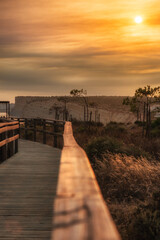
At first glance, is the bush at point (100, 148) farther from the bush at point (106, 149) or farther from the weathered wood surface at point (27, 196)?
the weathered wood surface at point (27, 196)

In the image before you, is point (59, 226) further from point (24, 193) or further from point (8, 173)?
point (8, 173)

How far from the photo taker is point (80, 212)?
1828 mm

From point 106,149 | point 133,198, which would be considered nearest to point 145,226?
point 133,198

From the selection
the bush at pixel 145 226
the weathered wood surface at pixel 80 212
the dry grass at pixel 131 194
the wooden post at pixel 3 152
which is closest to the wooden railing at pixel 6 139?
the wooden post at pixel 3 152

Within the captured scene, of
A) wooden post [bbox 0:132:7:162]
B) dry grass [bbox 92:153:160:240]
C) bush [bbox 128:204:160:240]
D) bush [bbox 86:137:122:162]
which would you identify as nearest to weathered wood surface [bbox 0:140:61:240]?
wooden post [bbox 0:132:7:162]

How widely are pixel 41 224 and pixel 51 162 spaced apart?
5.76 m

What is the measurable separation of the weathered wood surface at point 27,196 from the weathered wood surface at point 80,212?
7.13ft

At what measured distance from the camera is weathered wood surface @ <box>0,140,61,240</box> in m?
4.84

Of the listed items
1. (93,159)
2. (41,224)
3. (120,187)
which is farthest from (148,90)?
(41,224)

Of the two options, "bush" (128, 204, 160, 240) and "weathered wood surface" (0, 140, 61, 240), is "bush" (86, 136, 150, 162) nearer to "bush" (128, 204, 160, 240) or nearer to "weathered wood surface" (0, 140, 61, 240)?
"weathered wood surface" (0, 140, 61, 240)

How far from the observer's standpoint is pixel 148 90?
174 feet

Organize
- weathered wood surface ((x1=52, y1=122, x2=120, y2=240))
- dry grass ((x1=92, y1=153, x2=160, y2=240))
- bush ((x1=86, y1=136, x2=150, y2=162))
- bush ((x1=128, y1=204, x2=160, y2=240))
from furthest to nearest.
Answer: bush ((x1=86, y1=136, x2=150, y2=162)) → dry grass ((x1=92, y1=153, x2=160, y2=240)) → bush ((x1=128, y1=204, x2=160, y2=240)) → weathered wood surface ((x1=52, y1=122, x2=120, y2=240))

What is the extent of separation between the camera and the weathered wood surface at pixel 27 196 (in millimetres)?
4836

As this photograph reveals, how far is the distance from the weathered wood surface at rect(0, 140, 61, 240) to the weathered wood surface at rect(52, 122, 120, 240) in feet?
7.13
